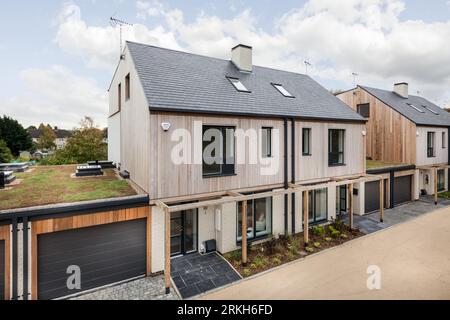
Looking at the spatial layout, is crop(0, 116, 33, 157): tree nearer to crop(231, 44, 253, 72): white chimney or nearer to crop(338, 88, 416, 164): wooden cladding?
crop(231, 44, 253, 72): white chimney

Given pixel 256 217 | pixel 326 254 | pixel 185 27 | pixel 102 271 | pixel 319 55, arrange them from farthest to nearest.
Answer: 1. pixel 319 55
2. pixel 185 27
3. pixel 256 217
4. pixel 326 254
5. pixel 102 271

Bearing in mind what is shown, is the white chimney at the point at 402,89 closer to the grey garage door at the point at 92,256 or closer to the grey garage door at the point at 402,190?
the grey garage door at the point at 402,190

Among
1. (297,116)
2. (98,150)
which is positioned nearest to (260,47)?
(297,116)

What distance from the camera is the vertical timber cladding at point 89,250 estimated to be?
6254 mm

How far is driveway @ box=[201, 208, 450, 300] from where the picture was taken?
21.0 feet

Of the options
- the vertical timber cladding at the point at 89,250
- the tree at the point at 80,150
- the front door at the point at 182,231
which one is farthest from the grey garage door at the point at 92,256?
the tree at the point at 80,150

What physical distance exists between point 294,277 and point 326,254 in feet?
7.38

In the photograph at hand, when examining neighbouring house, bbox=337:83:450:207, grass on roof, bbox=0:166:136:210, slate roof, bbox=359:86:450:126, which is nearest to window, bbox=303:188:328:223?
neighbouring house, bbox=337:83:450:207

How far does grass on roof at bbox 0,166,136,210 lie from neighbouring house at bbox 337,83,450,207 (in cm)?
1515

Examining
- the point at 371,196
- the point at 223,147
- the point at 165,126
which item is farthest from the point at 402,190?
the point at 165,126

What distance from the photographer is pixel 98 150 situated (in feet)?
73.2

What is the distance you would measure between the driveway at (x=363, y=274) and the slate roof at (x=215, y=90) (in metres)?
5.61

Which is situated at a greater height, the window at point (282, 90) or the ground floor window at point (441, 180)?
the window at point (282, 90)
